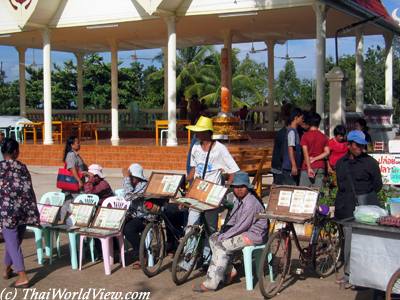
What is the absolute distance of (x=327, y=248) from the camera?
20.1 ft

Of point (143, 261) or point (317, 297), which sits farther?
point (143, 261)

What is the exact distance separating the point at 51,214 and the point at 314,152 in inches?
136

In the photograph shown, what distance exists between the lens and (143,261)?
606cm

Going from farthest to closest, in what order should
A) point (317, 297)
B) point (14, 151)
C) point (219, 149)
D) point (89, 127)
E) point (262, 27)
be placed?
point (89, 127), point (262, 27), point (219, 149), point (14, 151), point (317, 297)

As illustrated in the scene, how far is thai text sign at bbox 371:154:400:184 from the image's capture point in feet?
28.1

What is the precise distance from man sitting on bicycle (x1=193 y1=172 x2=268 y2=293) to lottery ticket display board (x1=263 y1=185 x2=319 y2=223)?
158 millimetres

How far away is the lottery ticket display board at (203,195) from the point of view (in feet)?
19.7

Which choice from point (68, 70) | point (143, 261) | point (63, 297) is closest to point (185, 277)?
point (143, 261)

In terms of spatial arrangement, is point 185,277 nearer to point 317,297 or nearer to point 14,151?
point 317,297

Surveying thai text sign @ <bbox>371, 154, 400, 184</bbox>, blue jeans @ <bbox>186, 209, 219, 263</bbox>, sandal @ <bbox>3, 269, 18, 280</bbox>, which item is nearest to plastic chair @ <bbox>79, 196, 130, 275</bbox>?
sandal @ <bbox>3, 269, 18, 280</bbox>

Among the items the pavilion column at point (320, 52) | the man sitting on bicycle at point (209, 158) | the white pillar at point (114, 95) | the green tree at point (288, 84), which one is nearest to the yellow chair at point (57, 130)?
the white pillar at point (114, 95)

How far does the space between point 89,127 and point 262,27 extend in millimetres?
6562

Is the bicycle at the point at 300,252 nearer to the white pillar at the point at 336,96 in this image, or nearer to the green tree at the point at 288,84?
the white pillar at the point at 336,96

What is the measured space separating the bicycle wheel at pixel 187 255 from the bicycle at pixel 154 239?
0.39 meters
